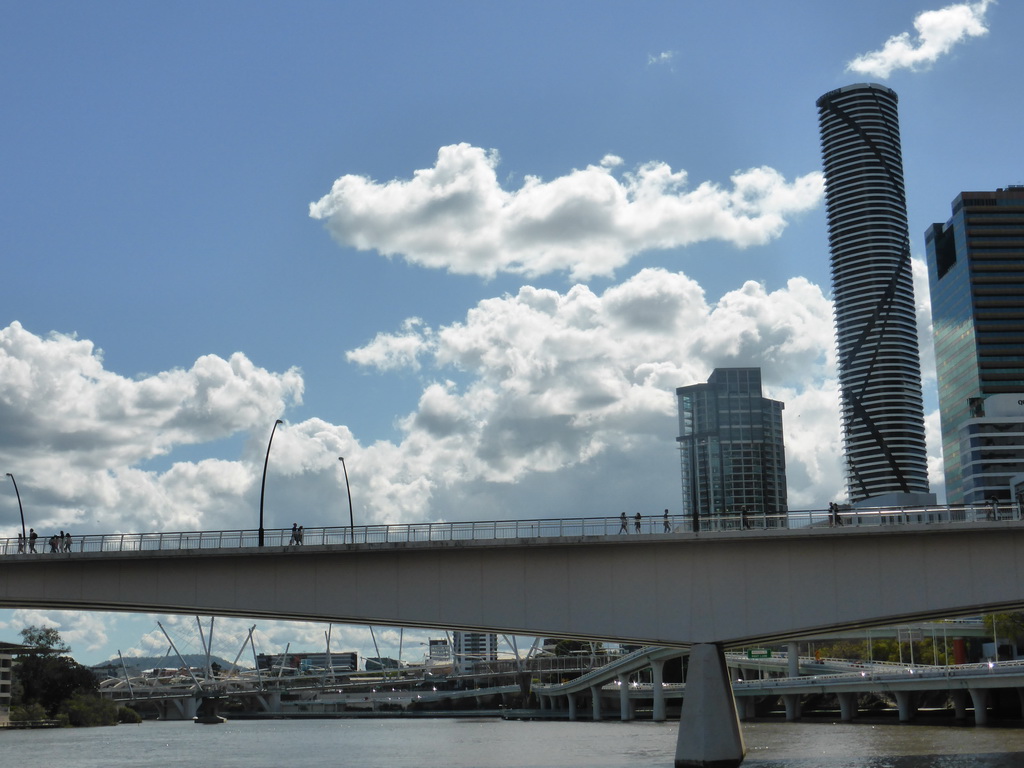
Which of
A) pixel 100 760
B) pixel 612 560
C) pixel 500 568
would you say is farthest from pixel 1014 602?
pixel 100 760

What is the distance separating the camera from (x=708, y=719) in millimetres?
48906

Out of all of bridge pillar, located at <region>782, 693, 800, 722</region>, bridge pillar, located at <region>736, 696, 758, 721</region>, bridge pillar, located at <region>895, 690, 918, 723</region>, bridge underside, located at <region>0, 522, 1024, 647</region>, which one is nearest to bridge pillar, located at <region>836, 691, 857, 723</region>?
bridge pillar, located at <region>895, 690, 918, 723</region>

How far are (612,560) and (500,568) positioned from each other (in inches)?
199

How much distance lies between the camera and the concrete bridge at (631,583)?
161 feet

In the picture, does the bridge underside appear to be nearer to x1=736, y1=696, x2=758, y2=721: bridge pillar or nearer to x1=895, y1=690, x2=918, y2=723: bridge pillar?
x1=895, y1=690, x2=918, y2=723: bridge pillar

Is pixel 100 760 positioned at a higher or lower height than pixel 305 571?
lower

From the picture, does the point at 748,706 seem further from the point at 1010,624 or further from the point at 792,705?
the point at 1010,624

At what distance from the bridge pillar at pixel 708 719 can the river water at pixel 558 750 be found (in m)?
5.61

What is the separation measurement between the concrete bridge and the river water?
25.5 ft

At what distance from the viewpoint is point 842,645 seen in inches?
7761

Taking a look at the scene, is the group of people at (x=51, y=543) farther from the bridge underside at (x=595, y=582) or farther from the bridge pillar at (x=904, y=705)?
the bridge pillar at (x=904, y=705)

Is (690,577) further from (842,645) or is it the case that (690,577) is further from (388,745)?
(842,645)

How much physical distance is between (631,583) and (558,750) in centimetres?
2916

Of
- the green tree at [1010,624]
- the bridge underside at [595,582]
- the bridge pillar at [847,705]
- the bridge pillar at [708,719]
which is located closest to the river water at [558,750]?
the bridge pillar at [708,719]
